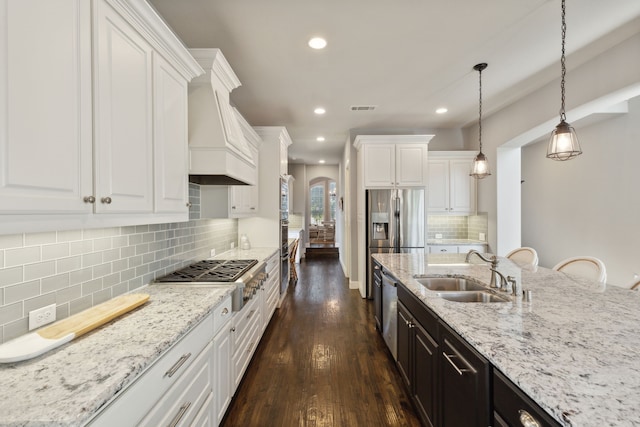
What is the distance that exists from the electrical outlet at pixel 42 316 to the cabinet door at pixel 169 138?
60cm

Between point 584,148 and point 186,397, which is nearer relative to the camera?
point 186,397

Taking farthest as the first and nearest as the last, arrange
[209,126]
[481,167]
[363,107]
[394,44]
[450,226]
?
[450,226] → [363,107] → [481,167] → [394,44] → [209,126]

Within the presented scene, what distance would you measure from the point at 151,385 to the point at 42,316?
0.61 metres

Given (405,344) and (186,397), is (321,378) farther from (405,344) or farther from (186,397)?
(186,397)

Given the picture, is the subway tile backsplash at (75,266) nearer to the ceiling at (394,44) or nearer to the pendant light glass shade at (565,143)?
the ceiling at (394,44)

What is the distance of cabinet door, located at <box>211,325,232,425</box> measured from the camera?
1612mm

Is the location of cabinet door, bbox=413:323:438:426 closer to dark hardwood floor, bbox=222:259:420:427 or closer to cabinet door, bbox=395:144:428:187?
dark hardwood floor, bbox=222:259:420:427

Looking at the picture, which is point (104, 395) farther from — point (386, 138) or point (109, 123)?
point (386, 138)

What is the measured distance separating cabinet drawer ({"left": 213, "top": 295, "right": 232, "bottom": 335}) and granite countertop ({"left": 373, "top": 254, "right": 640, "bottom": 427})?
123cm

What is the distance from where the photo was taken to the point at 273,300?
3426mm

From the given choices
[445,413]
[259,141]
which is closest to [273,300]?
[259,141]

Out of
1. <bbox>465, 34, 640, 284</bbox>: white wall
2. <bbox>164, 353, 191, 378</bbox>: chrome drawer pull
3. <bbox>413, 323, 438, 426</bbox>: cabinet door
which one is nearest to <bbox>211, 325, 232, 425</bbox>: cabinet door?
<bbox>164, 353, 191, 378</bbox>: chrome drawer pull

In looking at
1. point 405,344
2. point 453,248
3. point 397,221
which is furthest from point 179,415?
point 453,248

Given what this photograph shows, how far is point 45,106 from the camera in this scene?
2.84 ft
